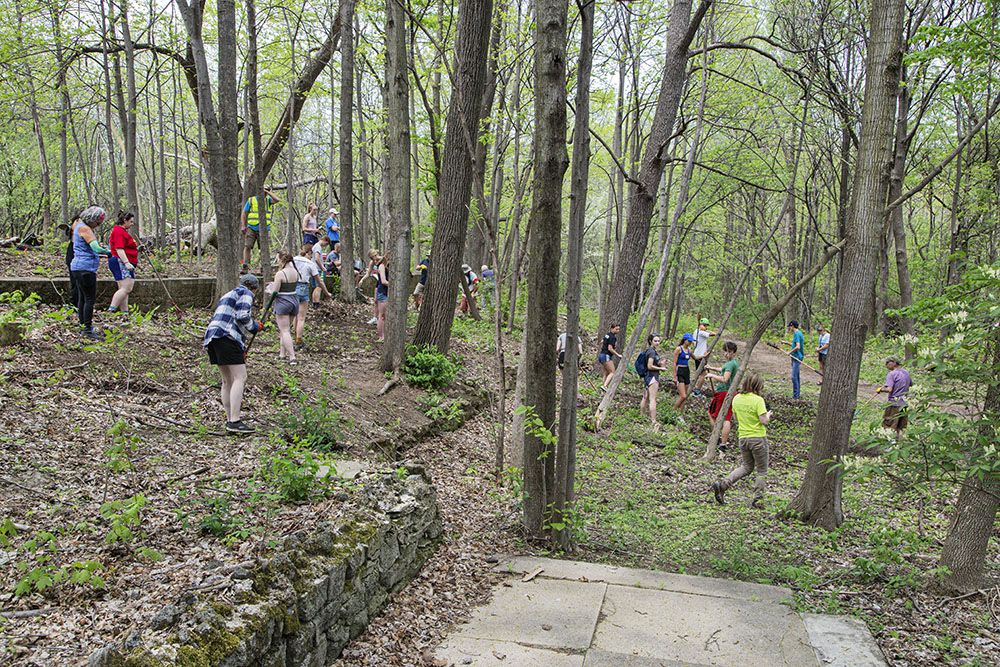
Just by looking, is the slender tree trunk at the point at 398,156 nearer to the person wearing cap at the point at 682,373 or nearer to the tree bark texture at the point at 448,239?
the tree bark texture at the point at 448,239

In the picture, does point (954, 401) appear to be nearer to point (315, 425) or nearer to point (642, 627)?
point (642, 627)

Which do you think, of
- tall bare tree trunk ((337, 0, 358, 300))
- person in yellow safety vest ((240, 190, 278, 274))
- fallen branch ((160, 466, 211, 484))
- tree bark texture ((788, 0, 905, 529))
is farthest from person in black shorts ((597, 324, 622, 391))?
fallen branch ((160, 466, 211, 484))

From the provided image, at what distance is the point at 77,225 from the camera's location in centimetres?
804

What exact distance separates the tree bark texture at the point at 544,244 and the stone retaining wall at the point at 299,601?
45.5 inches

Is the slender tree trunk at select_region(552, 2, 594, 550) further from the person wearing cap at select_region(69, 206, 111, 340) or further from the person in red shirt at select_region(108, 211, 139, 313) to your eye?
the person in red shirt at select_region(108, 211, 139, 313)

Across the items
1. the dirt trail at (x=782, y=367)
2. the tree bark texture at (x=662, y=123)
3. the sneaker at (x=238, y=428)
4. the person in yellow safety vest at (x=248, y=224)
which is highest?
the tree bark texture at (x=662, y=123)

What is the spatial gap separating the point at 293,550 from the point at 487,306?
1502 centimetres

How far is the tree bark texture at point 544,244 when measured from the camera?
521 cm

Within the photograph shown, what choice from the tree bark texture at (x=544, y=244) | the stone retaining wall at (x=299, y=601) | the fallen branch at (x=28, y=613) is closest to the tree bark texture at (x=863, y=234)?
the tree bark texture at (x=544, y=244)

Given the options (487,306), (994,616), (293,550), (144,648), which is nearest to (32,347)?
(293,550)

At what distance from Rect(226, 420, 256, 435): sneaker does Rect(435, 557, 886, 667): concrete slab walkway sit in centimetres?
296

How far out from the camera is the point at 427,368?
10133 mm

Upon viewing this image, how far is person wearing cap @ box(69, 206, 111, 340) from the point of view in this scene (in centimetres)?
804

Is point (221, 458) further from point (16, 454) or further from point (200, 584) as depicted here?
point (200, 584)
